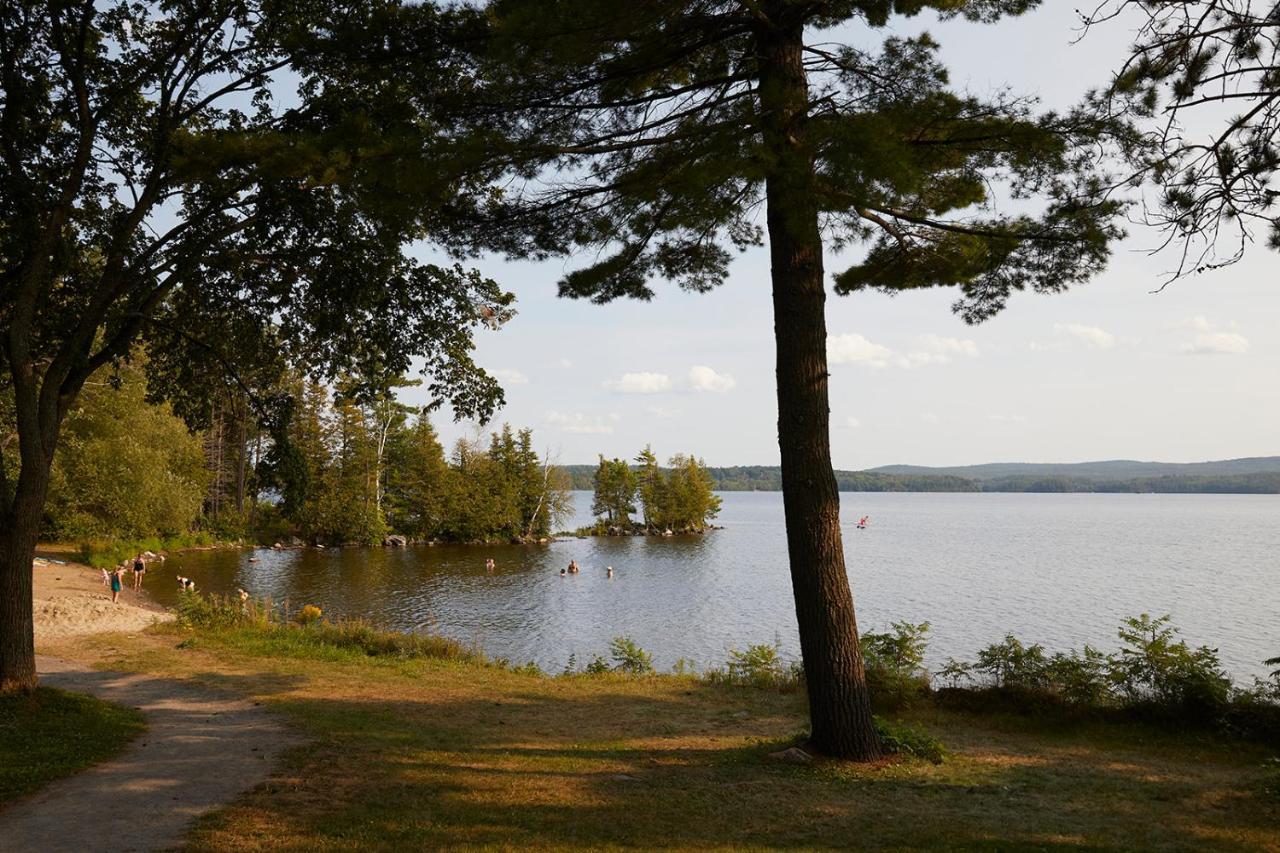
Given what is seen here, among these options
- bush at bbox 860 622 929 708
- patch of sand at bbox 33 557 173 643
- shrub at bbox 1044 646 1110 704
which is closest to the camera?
shrub at bbox 1044 646 1110 704

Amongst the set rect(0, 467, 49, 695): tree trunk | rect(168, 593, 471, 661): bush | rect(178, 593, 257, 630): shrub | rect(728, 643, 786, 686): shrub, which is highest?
rect(0, 467, 49, 695): tree trunk

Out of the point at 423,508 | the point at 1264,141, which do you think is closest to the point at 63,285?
the point at 1264,141

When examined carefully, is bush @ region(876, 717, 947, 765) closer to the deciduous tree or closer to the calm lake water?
the deciduous tree

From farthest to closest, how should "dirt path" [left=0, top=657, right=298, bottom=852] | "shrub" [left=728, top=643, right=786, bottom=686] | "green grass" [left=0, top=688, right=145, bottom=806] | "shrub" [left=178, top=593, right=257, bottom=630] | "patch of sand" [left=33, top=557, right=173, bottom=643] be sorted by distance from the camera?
"shrub" [left=178, top=593, right=257, bottom=630]
"patch of sand" [left=33, top=557, right=173, bottom=643]
"shrub" [left=728, top=643, right=786, bottom=686]
"green grass" [left=0, top=688, right=145, bottom=806]
"dirt path" [left=0, top=657, right=298, bottom=852]

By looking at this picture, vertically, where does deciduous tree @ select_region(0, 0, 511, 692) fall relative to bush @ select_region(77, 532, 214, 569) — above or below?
above

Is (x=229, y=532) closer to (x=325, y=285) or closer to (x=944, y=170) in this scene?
(x=325, y=285)

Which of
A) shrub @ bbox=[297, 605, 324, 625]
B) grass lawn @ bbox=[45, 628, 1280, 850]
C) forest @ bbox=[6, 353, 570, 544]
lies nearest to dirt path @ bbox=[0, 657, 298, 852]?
grass lawn @ bbox=[45, 628, 1280, 850]

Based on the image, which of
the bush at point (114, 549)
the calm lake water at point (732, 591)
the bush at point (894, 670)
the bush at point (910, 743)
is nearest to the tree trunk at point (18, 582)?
the bush at point (910, 743)

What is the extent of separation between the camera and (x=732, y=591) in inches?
1204

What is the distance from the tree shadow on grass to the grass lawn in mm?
22

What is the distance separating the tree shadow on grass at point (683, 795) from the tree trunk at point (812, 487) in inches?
18.8

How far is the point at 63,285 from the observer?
30.8 ft

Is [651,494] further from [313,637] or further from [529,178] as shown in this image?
[529,178]

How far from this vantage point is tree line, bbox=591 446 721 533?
62.3m
